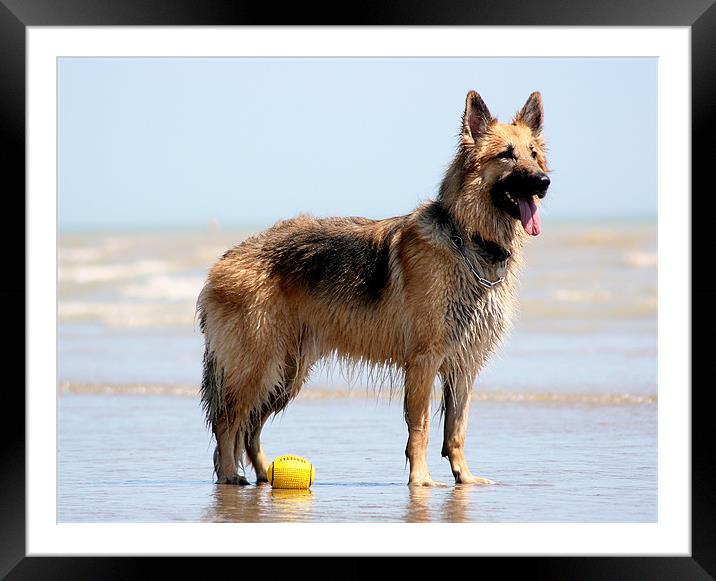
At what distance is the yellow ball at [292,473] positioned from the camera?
9031mm

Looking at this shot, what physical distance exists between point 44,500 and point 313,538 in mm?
1545

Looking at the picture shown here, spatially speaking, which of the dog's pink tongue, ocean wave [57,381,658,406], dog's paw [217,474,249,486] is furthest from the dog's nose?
ocean wave [57,381,658,406]

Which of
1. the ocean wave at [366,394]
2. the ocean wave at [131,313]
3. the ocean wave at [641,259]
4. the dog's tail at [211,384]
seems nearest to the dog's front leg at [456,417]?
the dog's tail at [211,384]

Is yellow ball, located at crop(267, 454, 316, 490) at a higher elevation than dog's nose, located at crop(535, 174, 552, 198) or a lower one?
lower

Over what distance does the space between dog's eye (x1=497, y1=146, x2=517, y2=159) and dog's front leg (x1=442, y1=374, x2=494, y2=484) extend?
164 cm

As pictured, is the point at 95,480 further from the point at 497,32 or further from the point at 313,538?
the point at 497,32

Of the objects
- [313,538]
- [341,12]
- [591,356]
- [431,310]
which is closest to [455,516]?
[313,538]

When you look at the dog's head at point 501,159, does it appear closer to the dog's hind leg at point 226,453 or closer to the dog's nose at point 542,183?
the dog's nose at point 542,183

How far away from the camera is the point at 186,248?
30109 mm

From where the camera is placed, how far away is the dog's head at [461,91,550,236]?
902cm

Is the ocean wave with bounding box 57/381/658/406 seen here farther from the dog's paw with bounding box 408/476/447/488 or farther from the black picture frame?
the black picture frame

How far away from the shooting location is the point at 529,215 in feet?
29.9

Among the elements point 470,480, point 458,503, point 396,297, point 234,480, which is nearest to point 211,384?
point 234,480

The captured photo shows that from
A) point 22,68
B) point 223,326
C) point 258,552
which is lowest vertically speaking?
point 258,552
